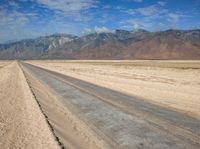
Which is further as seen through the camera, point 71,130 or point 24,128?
point 24,128

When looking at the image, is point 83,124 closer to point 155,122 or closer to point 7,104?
point 155,122

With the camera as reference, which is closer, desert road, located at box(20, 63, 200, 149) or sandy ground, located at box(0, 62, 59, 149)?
desert road, located at box(20, 63, 200, 149)

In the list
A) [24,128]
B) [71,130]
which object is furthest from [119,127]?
[24,128]

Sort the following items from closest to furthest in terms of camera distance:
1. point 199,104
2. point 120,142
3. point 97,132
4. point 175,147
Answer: point 175,147 → point 120,142 → point 97,132 → point 199,104

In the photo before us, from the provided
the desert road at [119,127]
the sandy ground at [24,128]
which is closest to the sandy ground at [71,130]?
the desert road at [119,127]

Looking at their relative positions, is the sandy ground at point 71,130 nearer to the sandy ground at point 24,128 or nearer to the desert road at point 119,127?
the desert road at point 119,127

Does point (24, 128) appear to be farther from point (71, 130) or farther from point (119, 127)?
point (119, 127)

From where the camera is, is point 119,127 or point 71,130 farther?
point 119,127

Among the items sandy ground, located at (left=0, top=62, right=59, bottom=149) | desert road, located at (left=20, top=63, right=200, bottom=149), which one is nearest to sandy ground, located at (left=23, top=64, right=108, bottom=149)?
desert road, located at (left=20, top=63, right=200, bottom=149)

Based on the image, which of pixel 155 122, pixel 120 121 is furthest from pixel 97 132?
pixel 155 122

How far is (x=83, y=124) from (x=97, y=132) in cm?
127

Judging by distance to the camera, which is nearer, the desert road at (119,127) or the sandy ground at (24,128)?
the desert road at (119,127)

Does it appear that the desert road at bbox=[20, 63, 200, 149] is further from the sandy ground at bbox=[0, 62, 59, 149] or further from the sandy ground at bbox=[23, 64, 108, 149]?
the sandy ground at bbox=[0, 62, 59, 149]

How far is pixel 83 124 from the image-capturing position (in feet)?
32.9
